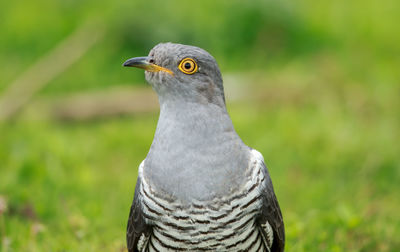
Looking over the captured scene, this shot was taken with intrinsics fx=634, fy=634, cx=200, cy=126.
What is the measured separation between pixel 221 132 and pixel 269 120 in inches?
160

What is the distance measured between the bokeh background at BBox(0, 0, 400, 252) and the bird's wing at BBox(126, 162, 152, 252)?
74cm

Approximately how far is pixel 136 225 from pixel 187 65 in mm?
1063

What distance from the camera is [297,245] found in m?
4.88

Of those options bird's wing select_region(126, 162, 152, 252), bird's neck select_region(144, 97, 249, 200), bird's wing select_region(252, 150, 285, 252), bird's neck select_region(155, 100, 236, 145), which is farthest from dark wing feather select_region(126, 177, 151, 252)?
bird's wing select_region(252, 150, 285, 252)

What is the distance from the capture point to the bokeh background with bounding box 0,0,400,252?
216 inches

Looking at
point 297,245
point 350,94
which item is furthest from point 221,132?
point 350,94

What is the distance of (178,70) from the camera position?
393cm

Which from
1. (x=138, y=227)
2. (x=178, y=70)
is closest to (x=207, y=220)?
(x=138, y=227)

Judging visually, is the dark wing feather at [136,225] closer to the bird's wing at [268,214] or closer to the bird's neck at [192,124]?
the bird's neck at [192,124]

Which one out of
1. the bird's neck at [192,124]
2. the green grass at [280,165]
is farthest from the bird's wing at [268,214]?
the green grass at [280,165]

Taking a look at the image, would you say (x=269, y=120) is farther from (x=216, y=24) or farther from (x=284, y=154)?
(x=216, y=24)

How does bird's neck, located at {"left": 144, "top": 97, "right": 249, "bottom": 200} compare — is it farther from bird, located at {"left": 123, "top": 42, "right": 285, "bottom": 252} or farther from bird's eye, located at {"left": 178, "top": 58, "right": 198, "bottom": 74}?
bird's eye, located at {"left": 178, "top": 58, "right": 198, "bottom": 74}

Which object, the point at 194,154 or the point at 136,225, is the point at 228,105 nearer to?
the point at 136,225

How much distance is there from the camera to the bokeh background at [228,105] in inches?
216
